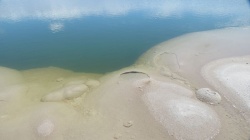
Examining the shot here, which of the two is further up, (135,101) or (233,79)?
(233,79)

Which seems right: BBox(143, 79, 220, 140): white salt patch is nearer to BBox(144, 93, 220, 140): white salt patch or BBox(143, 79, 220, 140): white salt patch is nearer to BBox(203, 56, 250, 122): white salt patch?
BBox(144, 93, 220, 140): white salt patch

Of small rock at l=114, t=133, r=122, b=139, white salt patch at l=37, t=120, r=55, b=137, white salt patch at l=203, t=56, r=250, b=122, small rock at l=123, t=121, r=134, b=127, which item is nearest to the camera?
small rock at l=114, t=133, r=122, b=139

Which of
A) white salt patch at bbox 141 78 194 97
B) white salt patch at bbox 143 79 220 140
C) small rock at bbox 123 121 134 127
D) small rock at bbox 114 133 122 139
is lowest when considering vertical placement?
small rock at bbox 114 133 122 139

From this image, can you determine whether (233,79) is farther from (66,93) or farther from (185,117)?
(66,93)

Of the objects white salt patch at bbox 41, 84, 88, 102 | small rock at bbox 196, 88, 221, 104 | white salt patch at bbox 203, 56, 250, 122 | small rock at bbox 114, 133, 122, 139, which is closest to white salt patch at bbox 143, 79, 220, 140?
small rock at bbox 196, 88, 221, 104

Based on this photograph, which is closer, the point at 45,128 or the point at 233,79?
the point at 45,128

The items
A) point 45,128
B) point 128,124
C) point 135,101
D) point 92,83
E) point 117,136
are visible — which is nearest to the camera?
point 117,136

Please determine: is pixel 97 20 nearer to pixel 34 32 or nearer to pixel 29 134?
pixel 34 32

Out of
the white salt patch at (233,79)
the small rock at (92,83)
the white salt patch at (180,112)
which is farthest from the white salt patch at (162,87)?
the small rock at (92,83)

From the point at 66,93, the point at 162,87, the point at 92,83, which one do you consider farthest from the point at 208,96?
the point at 66,93
